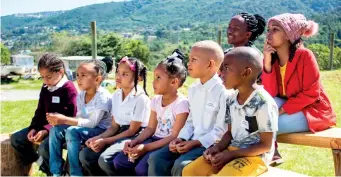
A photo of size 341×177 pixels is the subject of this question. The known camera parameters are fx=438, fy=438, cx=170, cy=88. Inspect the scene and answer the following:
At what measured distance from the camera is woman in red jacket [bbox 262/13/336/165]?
3.06m

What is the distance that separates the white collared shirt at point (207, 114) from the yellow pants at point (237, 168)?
263 mm

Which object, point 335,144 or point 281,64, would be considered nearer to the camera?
point 335,144

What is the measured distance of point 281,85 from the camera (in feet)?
10.6

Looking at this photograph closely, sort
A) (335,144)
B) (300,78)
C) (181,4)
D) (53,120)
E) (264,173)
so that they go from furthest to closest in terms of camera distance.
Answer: (181,4) < (53,120) < (300,78) < (335,144) < (264,173)

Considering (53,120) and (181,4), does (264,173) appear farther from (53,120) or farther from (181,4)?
→ (181,4)

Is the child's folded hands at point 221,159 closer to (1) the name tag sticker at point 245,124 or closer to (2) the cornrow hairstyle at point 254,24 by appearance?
(1) the name tag sticker at point 245,124

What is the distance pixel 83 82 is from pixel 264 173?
2.00 m

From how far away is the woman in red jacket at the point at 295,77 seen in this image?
306 cm

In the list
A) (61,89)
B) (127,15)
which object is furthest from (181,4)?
(61,89)

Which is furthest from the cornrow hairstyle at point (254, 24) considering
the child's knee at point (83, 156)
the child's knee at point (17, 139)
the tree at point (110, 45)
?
the tree at point (110, 45)

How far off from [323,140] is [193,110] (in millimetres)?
890

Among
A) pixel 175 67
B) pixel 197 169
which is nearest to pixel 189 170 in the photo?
pixel 197 169

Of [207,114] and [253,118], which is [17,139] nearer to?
[207,114]

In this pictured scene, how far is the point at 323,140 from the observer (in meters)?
2.91
